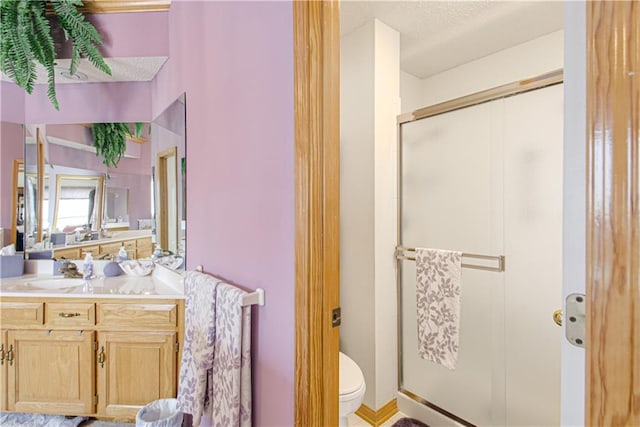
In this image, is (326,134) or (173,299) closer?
(326,134)

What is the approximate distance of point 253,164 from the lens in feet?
3.95

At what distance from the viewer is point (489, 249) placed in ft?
5.72

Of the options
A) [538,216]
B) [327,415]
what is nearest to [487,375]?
[538,216]

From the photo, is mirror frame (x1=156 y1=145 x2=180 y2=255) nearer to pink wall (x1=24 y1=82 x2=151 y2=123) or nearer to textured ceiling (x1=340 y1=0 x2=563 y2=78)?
pink wall (x1=24 y1=82 x2=151 y2=123)

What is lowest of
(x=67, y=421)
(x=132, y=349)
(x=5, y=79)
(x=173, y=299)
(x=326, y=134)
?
(x=67, y=421)

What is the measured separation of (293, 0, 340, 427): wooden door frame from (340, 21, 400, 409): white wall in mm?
1057

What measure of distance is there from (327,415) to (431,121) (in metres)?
1.67

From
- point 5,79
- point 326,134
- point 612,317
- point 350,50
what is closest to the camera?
point 612,317

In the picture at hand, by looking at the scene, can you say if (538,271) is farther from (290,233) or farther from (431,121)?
(290,233)

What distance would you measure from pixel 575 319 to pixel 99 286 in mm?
2452

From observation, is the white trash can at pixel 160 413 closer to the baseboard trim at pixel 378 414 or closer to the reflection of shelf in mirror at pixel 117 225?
the baseboard trim at pixel 378 414

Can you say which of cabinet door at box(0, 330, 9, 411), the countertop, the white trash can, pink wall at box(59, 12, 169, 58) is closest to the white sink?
the countertop

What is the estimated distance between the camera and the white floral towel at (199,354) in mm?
1238

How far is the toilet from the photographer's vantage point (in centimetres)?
138
